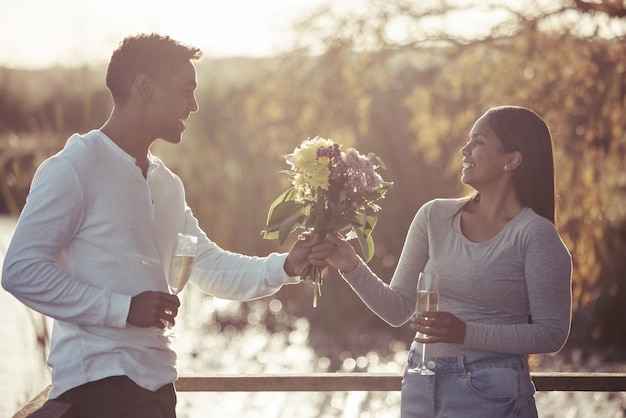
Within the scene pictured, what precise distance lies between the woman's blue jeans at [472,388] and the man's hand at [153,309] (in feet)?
2.88

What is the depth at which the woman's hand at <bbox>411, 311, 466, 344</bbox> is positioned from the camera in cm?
304

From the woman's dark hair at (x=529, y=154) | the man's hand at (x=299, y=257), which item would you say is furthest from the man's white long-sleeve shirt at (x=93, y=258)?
the woman's dark hair at (x=529, y=154)

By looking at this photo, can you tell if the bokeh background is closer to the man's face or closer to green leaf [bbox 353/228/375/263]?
green leaf [bbox 353/228/375/263]

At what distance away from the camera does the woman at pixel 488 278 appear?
314cm

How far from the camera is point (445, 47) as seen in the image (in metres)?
10.2

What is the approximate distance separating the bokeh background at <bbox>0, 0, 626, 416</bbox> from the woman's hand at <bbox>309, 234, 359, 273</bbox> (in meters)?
3.67

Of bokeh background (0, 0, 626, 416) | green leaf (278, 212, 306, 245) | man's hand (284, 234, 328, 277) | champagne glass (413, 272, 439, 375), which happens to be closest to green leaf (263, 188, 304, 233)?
green leaf (278, 212, 306, 245)

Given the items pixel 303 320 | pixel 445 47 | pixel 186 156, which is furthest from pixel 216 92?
pixel 445 47

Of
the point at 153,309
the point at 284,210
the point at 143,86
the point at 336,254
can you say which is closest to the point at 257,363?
the point at 284,210

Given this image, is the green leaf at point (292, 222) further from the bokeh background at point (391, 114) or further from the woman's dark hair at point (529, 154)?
the bokeh background at point (391, 114)

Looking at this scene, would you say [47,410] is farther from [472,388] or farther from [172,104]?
[472,388]

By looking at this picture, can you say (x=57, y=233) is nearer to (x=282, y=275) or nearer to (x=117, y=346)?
(x=117, y=346)

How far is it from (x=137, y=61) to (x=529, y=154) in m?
1.26

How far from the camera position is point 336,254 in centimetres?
344
